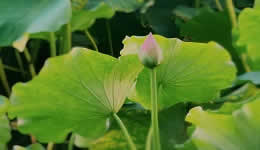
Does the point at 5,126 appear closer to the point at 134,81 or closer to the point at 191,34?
the point at 134,81

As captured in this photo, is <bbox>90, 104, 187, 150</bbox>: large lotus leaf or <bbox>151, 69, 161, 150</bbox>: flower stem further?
<bbox>90, 104, 187, 150</bbox>: large lotus leaf

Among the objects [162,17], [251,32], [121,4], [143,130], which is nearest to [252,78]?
[251,32]

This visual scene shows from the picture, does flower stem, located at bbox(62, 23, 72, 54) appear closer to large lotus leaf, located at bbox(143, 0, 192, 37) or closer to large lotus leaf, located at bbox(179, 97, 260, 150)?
large lotus leaf, located at bbox(143, 0, 192, 37)

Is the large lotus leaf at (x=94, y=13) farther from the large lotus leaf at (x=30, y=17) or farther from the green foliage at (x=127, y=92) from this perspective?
the large lotus leaf at (x=30, y=17)

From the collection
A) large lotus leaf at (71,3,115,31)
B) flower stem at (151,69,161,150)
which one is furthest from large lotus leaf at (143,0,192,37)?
flower stem at (151,69,161,150)

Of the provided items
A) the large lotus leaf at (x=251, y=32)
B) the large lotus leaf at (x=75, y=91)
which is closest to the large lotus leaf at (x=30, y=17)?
the large lotus leaf at (x=75, y=91)
